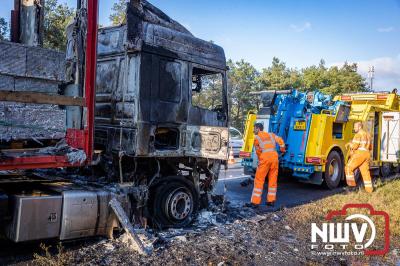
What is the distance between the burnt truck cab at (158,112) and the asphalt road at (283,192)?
56.7 inches

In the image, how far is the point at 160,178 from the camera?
536 cm

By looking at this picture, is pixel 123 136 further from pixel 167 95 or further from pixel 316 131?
pixel 316 131

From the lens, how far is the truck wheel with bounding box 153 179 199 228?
17.3 feet

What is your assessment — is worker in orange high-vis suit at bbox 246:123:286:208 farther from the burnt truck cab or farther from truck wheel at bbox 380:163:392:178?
truck wheel at bbox 380:163:392:178

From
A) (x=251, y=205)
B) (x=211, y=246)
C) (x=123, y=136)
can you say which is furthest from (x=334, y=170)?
(x=123, y=136)

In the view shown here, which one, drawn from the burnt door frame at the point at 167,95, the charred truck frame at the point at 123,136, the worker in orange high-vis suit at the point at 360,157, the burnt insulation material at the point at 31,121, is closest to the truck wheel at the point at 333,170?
the worker in orange high-vis suit at the point at 360,157

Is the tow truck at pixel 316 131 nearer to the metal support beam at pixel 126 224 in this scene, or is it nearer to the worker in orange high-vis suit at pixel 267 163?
the worker in orange high-vis suit at pixel 267 163

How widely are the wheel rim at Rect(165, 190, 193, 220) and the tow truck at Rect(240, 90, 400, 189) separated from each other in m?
4.10

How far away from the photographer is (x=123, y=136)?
501 cm

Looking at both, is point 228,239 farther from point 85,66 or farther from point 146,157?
point 85,66

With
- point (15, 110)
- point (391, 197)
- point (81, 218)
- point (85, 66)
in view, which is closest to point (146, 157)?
point (81, 218)

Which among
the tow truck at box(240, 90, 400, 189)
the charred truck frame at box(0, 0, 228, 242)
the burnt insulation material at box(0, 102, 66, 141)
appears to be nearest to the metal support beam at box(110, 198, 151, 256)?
the charred truck frame at box(0, 0, 228, 242)

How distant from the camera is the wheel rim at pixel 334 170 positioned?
937cm

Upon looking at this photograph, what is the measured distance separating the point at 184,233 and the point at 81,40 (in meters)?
2.71
